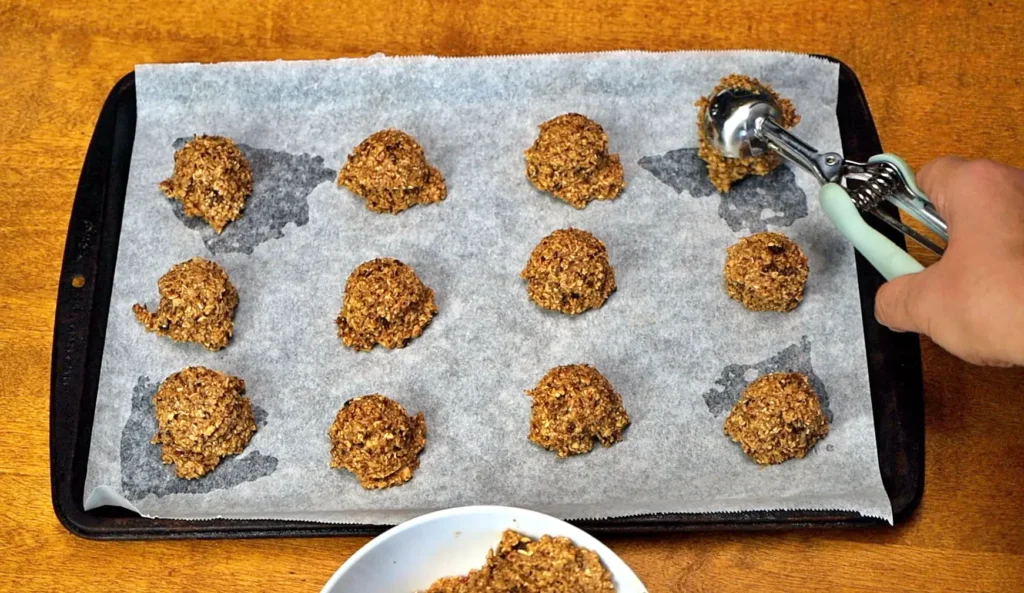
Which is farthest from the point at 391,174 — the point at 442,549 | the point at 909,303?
the point at 909,303

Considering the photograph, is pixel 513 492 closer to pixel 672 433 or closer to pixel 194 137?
pixel 672 433

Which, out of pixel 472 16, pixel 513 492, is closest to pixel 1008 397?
pixel 513 492

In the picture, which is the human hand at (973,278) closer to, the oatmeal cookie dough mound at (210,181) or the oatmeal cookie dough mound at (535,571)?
the oatmeal cookie dough mound at (535,571)

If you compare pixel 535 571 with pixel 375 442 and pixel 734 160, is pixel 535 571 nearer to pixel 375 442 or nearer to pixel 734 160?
pixel 375 442

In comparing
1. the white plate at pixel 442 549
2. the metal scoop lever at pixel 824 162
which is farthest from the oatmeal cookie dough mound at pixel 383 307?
the metal scoop lever at pixel 824 162

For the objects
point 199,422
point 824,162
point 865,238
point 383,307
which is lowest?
point 199,422

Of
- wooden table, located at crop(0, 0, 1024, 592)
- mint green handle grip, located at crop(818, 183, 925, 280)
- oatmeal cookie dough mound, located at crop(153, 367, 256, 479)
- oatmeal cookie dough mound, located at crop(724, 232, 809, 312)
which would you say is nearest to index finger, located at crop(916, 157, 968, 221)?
mint green handle grip, located at crop(818, 183, 925, 280)
